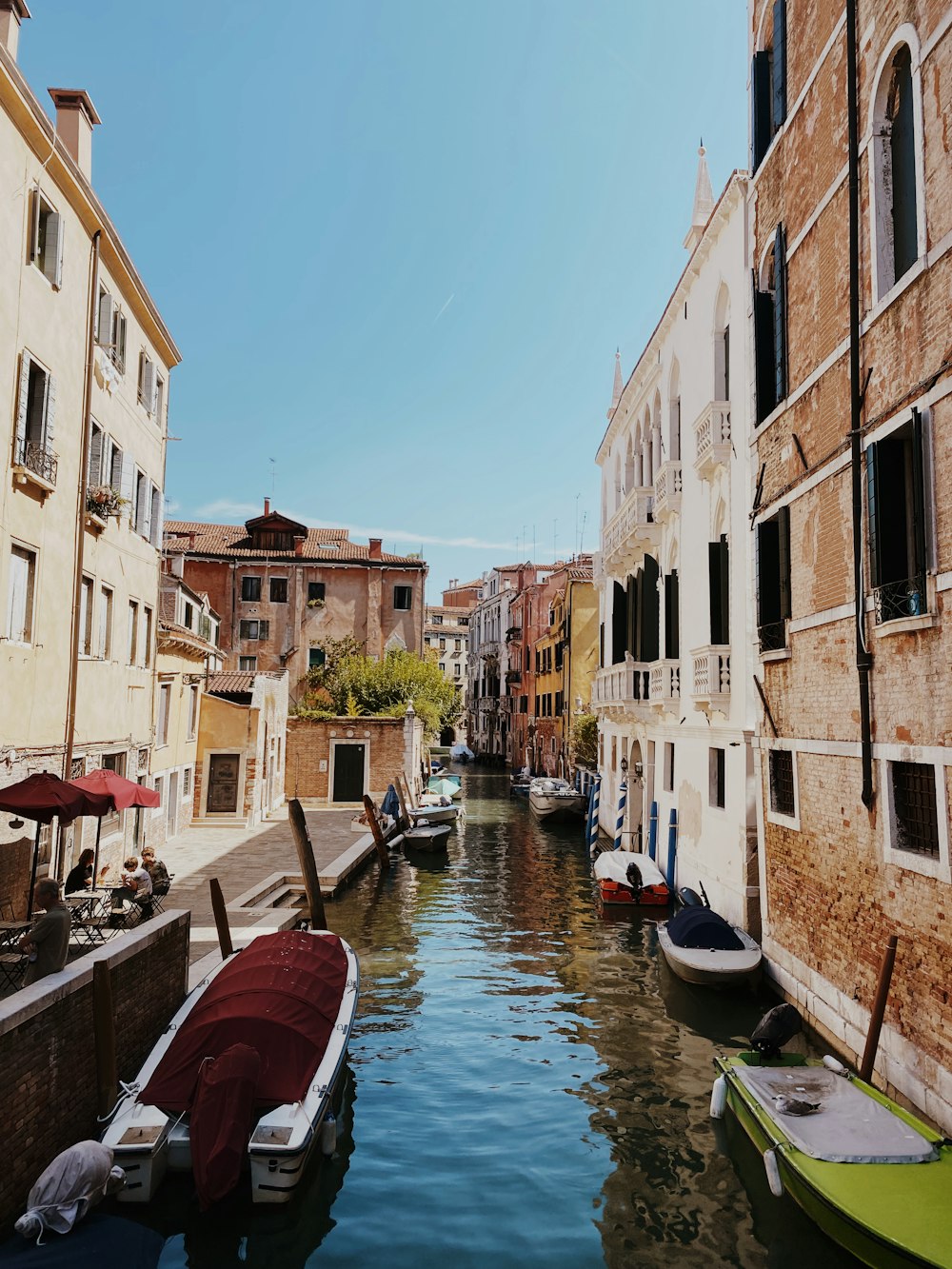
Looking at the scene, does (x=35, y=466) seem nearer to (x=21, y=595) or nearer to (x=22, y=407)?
(x=22, y=407)

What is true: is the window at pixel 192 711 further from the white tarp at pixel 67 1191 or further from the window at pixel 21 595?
the white tarp at pixel 67 1191

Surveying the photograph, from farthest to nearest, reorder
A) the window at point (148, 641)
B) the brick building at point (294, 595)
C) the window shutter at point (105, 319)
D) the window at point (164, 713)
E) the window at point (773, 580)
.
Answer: the brick building at point (294, 595)
the window at point (164, 713)
the window at point (148, 641)
the window shutter at point (105, 319)
the window at point (773, 580)

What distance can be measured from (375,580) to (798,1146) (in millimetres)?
29532

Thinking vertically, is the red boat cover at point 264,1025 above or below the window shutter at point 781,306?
below

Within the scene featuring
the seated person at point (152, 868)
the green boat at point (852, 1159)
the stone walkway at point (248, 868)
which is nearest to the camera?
the green boat at point (852, 1159)

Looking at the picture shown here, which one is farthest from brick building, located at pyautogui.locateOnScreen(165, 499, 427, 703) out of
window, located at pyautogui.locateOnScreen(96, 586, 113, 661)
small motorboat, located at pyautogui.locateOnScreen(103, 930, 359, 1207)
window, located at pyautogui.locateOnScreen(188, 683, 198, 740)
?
small motorboat, located at pyautogui.locateOnScreen(103, 930, 359, 1207)

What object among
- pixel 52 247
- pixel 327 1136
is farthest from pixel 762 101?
pixel 327 1136

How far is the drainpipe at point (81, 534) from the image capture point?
1170 centimetres

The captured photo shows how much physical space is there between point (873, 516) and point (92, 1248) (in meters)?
7.14

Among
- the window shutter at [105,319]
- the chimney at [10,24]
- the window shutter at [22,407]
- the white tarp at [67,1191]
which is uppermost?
the chimney at [10,24]

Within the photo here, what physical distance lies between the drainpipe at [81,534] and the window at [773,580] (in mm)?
8335

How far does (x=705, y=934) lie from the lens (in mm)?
10688

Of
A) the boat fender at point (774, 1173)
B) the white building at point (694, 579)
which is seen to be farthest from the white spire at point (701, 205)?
the boat fender at point (774, 1173)

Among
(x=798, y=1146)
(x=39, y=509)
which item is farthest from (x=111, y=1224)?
(x=39, y=509)
